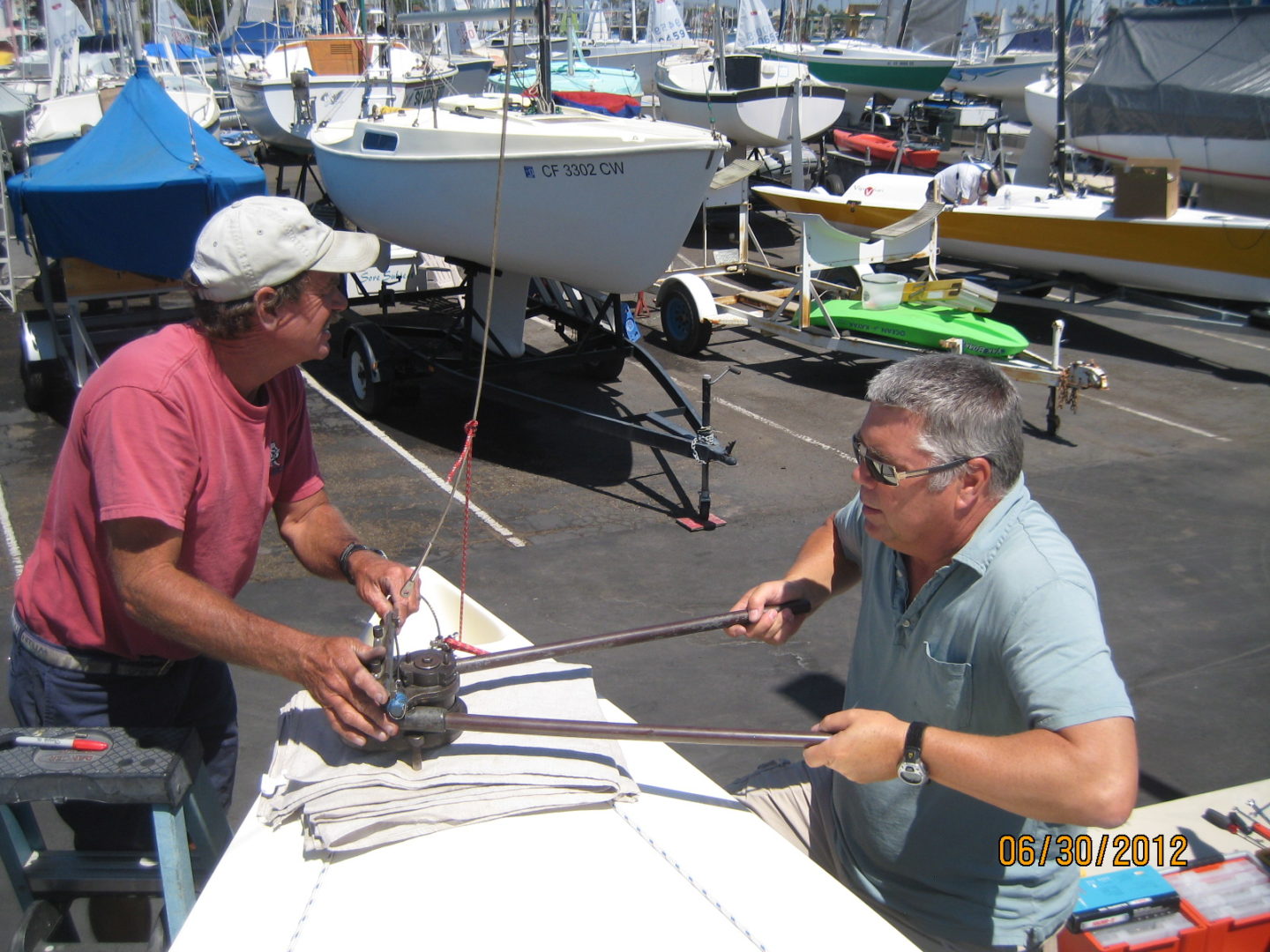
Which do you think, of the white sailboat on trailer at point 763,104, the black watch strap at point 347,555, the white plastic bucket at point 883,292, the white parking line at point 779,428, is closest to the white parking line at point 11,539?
the black watch strap at point 347,555

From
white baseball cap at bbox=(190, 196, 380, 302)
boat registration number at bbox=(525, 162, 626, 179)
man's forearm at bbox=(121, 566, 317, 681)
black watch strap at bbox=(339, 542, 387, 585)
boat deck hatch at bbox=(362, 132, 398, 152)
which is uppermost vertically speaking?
boat deck hatch at bbox=(362, 132, 398, 152)

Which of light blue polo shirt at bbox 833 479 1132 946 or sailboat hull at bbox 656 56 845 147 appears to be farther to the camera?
sailboat hull at bbox 656 56 845 147

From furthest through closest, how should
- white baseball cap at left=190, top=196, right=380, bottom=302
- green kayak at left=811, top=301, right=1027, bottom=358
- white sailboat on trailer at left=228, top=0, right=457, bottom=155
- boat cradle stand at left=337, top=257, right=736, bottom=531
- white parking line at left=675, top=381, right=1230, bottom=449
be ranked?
white sailboat on trailer at left=228, top=0, right=457, bottom=155, green kayak at left=811, top=301, right=1027, bottom=358, white parking line at left=675, top=381, right=1230, bottom=449, boat cradle stand at left=337, top=257, right=736, bottom=531, white baseball cap at left=190, top=196, right=380, bottom=302

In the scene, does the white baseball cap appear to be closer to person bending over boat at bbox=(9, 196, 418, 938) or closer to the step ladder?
person bending over boat at bbox=(9, 196, 418, 938)

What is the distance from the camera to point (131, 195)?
7.52 meters

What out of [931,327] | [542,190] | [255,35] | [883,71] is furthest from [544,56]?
[255,35]

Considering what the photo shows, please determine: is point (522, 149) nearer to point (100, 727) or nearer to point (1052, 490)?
point (1052, 490)

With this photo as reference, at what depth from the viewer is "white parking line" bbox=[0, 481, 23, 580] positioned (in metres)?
5.55

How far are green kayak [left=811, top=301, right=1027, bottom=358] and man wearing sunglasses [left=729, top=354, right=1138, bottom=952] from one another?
6.66 m

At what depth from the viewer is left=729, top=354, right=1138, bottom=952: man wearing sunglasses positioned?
1676 mm

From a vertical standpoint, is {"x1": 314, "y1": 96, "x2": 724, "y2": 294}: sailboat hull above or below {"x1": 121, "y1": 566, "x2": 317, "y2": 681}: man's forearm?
above

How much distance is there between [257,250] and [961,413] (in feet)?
4.56

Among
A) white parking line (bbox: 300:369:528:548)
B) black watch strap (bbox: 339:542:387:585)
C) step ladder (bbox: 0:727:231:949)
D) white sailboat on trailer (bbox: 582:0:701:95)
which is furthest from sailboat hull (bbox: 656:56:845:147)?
white sailboat on trailer (bbox: 582:0:701:95)

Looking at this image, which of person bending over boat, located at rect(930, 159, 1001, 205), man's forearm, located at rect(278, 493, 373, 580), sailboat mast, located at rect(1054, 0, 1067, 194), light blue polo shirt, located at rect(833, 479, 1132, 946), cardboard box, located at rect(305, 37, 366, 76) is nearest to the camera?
light blue polo shirt, located at rect(833, 479, 1132, 946)
